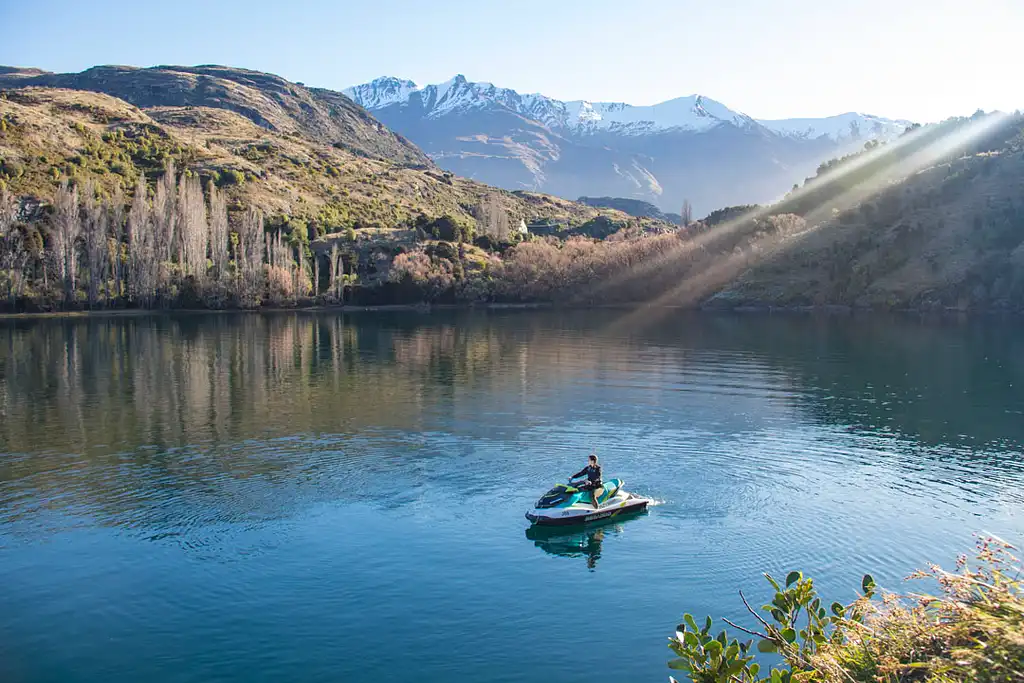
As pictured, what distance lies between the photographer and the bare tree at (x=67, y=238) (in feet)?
525

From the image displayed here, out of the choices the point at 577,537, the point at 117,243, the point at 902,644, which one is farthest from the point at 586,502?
the point at 117,243

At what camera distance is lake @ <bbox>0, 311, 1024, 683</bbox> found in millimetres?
25828

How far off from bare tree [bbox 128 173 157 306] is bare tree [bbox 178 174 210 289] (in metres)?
8.24

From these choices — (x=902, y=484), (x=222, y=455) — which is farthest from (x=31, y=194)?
(x=902, y=484)

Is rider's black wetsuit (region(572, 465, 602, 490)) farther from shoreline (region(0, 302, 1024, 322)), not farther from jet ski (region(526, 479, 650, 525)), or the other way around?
shoreline (region(0, 302, 1024, 322))

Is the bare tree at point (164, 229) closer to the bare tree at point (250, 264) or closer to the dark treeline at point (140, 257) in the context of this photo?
the dark treeline at point (140, 257)

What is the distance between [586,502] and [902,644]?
2583cm

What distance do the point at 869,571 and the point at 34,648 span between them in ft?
99.9

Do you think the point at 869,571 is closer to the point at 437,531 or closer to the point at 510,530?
the point at 510,530

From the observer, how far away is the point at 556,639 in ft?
85.4

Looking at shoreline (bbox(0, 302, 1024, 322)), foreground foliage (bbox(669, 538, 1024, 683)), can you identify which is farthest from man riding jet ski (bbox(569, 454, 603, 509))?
shoreline (bbox(0, 302, 1024, 322))

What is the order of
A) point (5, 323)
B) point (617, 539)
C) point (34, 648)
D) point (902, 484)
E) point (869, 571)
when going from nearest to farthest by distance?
point (34, 648)
point (869, 571)
point (617, 539)
point (902, 484)
point (5, 323)

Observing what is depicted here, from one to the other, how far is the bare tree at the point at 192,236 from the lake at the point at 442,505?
9322cm

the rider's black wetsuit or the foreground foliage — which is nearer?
the foreground foliage
